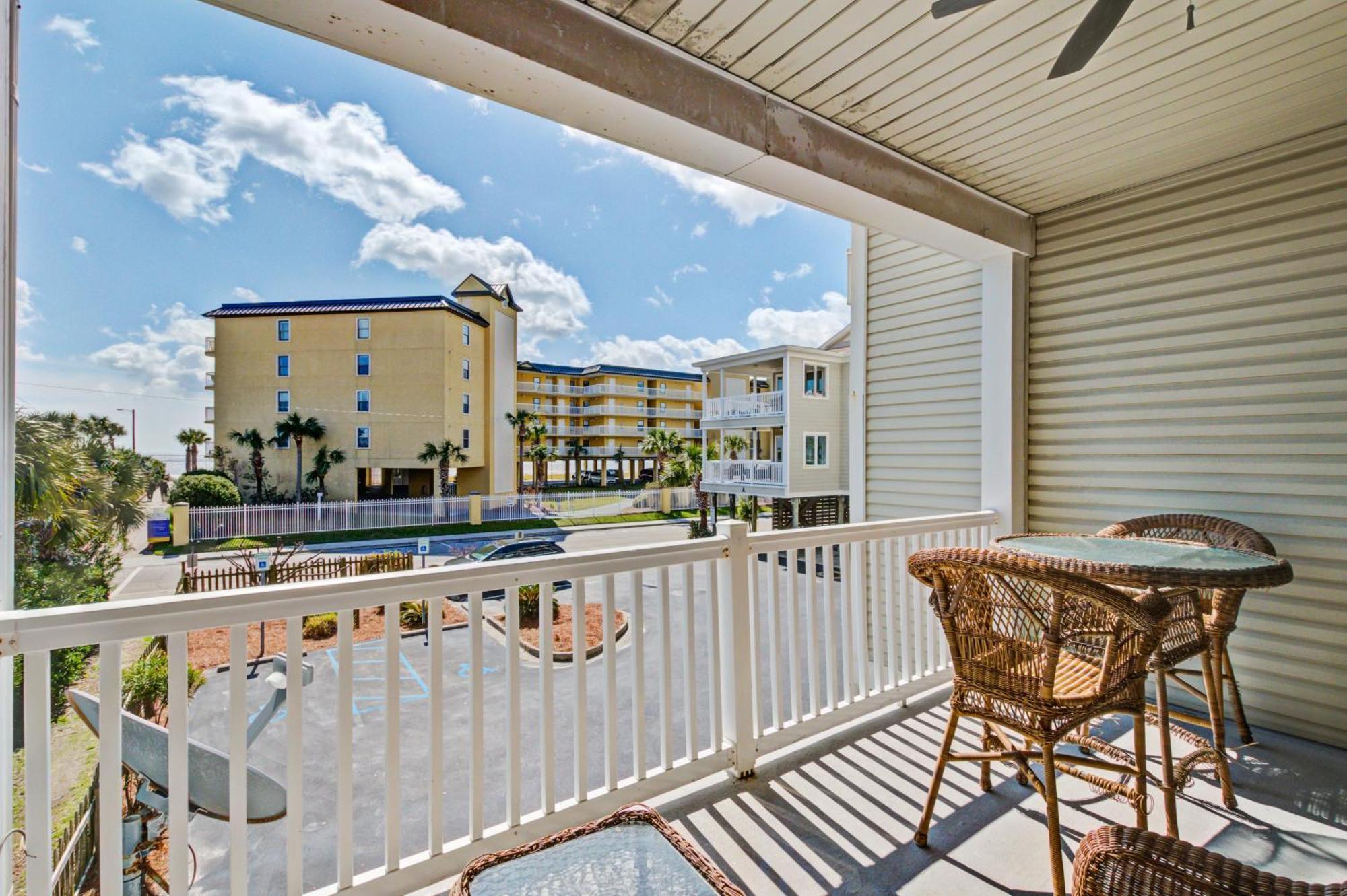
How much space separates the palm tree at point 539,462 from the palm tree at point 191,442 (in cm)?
1025

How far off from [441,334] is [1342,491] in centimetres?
1380

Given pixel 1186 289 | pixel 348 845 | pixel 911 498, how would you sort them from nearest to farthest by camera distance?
pixel 348 845, pixel 1186 289, pixel 911 498

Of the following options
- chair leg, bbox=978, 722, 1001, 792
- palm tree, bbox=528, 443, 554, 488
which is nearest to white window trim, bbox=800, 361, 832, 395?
palm tree, bbox=528, 443, 554, 488

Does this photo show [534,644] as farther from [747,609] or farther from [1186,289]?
[1186,289]

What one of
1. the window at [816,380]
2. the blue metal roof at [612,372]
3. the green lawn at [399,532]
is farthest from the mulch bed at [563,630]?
the blue metal roof at [612,372]

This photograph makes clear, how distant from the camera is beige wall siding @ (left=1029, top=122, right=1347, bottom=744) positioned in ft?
8.02

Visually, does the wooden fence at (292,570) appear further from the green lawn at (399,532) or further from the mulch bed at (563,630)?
the mulch bed at (563,630)

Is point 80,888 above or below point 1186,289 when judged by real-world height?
below

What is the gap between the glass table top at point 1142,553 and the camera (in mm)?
1622

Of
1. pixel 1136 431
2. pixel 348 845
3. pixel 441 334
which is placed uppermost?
pixel 441 334

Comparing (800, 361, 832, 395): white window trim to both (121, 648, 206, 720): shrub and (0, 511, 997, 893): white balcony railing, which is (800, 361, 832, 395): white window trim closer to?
(0, 511, 997, 893): white balcony railing

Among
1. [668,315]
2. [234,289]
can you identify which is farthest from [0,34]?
[668,315]

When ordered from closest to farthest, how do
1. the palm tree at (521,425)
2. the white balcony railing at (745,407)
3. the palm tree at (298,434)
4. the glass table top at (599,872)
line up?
the glass table top at (599,872) < the palm tree at (298,434) < the white balcony railing at (745,407) < the palm tree at (521,425)

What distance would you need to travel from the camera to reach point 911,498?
4.09 metres
